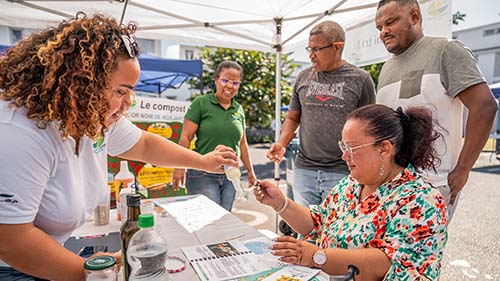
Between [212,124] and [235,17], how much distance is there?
169 centimetres

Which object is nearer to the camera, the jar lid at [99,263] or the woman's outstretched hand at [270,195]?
the jar lid at [99,263]

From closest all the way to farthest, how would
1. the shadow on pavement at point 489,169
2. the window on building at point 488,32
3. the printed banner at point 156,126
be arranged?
the printed banner at point 156,126 → the shadow on pavement at point 489,169 → the window on building at point 488,32

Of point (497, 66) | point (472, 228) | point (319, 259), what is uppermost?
point (497, 66)

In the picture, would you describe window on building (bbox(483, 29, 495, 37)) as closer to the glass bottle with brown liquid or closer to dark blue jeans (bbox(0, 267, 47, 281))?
the glass bottle with brown liquid

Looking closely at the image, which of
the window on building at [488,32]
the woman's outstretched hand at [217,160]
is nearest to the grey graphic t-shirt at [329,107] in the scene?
the woman's outstretched hand at [217,160]

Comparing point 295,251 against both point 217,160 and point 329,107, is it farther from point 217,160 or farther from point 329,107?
point 329,107

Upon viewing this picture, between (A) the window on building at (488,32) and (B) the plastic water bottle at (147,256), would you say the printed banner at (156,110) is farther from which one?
(A) the window on building at (488,32)

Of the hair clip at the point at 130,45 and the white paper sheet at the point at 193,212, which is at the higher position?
the hair clip at the point at 130,45

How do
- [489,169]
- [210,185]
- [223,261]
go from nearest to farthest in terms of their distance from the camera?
[223,261] < [210,185] < [489,169]

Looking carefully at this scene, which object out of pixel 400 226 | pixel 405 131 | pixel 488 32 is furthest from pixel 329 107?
pixel 488 32

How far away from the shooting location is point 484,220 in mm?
4785

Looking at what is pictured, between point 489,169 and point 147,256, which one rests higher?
point 147,256

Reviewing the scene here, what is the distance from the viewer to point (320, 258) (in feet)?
3.90

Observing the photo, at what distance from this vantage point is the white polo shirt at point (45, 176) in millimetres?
905
